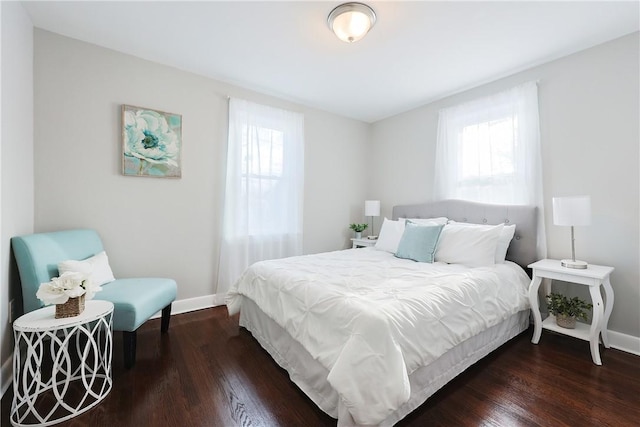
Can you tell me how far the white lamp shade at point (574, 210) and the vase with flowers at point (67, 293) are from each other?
331 centimetres

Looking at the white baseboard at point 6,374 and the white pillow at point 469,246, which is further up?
the white pillow at point 469,246

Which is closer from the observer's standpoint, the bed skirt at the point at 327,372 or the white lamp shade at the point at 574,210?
the bed skirt at the point at 327,372

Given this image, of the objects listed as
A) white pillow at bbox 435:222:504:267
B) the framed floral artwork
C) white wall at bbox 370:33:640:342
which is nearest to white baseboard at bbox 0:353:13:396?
the framed floral artwork

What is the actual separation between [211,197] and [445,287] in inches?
99.2

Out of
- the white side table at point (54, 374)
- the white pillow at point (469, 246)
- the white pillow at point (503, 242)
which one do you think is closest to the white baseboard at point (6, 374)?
the white side table at point (54, 374)

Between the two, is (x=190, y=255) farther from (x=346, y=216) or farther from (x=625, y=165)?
(x=625, y=165)

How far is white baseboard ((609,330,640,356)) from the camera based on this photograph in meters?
2.05

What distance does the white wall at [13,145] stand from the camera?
62.7 inches

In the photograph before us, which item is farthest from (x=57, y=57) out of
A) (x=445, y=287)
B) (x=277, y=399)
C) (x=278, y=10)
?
(x=445, y=287)

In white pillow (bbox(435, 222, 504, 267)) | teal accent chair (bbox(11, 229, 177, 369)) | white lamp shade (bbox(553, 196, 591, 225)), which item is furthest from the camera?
white pillow (bbox(435, 222, 504, 267))

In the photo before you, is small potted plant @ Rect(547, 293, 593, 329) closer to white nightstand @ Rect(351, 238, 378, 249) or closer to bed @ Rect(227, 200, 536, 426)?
bed @ Rect(227, 200, 536, 426)

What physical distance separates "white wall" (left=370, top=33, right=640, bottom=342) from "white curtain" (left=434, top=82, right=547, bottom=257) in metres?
0.09

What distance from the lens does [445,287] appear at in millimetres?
1720

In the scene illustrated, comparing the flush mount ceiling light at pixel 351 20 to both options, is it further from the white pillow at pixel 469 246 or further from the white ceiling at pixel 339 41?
the white pillow at pixel 469 246
